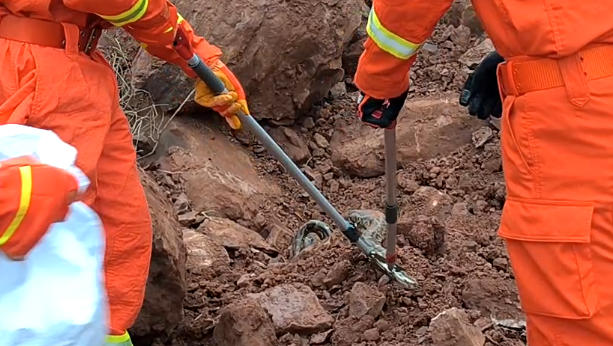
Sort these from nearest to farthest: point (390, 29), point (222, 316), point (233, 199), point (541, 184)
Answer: point (541, 184)
point (390, 29)
point (222, 316)
point (233, 199)

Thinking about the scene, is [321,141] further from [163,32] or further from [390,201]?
[163,32]

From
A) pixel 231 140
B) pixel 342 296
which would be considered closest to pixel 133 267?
pixel 342 296

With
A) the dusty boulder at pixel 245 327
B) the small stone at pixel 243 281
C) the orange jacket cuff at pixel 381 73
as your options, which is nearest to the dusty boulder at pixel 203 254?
the small stone at pixel 243 281

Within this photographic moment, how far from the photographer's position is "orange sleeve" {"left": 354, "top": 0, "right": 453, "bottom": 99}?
7.72 feet

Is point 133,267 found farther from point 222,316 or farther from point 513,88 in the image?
point 513,88

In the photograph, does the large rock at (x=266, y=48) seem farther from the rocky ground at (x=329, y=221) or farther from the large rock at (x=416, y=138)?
the large rock at (x=416, y=138)

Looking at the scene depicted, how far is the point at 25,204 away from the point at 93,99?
0.94 metres

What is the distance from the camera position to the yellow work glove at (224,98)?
3.21m

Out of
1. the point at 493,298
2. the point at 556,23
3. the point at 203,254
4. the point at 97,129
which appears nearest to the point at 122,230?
the point at 97,129

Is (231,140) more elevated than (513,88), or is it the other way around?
(513,88)

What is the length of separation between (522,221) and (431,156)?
260 cm

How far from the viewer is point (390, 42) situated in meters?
2.44

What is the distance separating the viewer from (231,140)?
4.92 meters

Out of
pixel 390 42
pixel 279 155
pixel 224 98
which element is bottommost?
pixel 279 155
